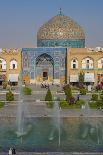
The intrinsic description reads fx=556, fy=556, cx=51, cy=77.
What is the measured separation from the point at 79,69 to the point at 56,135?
886 inches

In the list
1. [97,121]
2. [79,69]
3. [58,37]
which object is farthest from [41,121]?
[58,37]

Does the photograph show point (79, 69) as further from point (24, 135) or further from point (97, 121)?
point (24, 135)

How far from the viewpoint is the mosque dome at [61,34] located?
149ft

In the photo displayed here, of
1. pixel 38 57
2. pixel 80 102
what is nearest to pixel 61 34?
pixel 38 57

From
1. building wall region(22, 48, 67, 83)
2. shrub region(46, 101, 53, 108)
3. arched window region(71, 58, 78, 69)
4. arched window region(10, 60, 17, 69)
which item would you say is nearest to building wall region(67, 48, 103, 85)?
arched window region(71, 58, 78, 69)

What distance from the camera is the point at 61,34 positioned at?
4547cm

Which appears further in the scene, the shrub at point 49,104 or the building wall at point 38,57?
the building wall at point 38,57

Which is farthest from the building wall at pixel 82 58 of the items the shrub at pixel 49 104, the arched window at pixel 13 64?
the shrub at pixel 49 104

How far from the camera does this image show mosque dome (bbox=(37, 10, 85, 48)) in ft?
→ 149

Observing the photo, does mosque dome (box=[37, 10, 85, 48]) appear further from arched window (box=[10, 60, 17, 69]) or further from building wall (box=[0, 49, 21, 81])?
arched window (box=[10, 60, 17, 69])

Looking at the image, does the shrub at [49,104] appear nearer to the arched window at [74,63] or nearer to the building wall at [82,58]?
the building wall at [82,58]

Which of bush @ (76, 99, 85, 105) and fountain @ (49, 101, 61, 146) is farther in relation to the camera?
bush @ (76, 99, 85, 105)

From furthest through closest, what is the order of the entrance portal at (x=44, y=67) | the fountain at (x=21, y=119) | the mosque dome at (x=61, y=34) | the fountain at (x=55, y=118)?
the mosque dome at (x=61, y=34) → the entrance portal at (x=44, y=67) → the fountain at (x=21, y=119) → the fountain at (x=55, y=118)

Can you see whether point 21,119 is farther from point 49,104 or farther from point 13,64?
point 13,64
